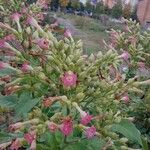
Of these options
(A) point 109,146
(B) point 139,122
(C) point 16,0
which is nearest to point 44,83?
(A) point 109,146

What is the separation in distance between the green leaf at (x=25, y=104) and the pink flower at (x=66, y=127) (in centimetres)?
27

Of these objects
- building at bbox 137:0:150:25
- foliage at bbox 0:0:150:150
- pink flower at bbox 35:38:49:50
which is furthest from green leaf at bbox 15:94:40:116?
building at bbox 137:0:150:25

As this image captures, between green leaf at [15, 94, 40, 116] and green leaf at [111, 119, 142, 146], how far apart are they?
61cm

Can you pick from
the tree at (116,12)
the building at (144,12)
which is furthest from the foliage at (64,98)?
the building at (144,12)

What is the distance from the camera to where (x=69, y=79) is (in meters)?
3.36

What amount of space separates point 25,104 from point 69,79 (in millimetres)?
403

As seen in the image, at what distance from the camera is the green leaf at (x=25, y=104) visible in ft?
11.5

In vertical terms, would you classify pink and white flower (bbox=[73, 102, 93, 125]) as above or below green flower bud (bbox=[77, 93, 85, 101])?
below

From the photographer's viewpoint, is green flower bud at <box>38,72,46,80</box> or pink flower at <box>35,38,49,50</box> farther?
pink flower at <box>35,38,49,50</box>

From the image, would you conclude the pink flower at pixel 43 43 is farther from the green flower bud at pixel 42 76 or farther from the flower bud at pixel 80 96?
the flower bud at pixel 80 96

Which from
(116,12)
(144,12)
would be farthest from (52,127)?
(144,12)

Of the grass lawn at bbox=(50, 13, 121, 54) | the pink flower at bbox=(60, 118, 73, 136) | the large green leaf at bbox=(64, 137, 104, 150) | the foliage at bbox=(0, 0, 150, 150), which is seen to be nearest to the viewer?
the pink flower at bbox=(60, 118, 73, 136)

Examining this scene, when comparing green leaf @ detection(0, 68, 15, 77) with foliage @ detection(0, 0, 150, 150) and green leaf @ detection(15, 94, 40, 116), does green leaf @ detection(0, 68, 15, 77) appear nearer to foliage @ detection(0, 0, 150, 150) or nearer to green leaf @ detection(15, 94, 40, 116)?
foliage @ detection(0, 0, 150, 150)

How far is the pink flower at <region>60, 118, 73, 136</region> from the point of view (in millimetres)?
3311
